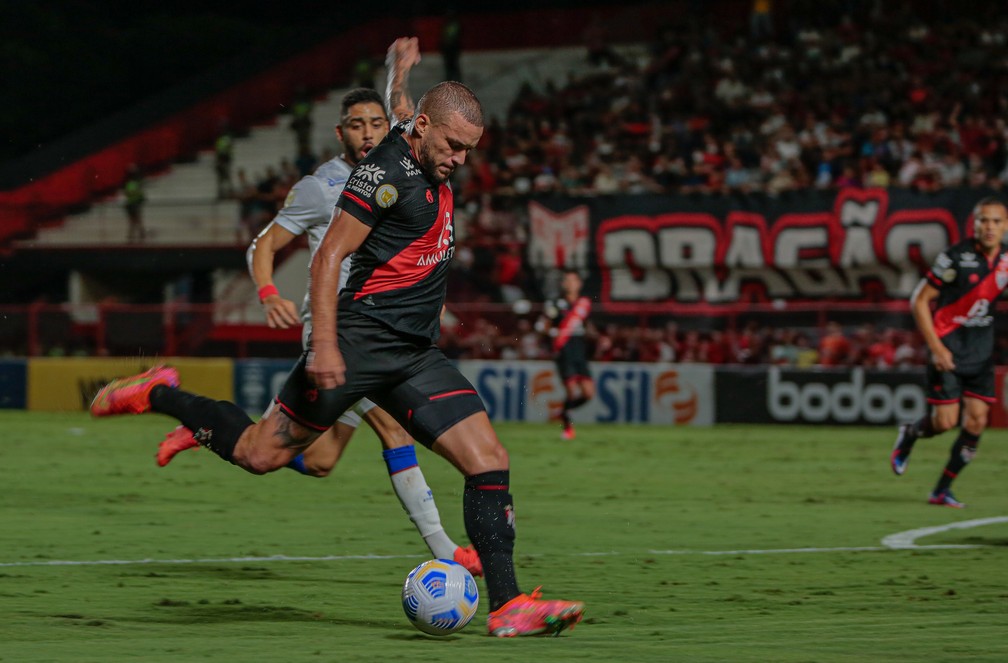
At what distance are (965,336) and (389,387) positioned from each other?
23.2 feet

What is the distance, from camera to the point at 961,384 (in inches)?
480

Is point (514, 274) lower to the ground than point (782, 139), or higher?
lower

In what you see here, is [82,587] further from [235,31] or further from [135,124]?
[235,31]

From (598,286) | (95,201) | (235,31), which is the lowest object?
(598,286)

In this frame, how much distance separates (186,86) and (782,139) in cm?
1716

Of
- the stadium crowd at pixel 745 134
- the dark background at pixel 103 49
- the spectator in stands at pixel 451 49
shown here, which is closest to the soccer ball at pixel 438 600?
the stadium crowd at pixel 745 134

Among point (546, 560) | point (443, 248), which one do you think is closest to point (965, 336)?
point (546, 560)

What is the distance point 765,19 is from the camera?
30.1 metres

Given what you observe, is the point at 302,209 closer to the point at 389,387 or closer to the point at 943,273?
the point at 389,387

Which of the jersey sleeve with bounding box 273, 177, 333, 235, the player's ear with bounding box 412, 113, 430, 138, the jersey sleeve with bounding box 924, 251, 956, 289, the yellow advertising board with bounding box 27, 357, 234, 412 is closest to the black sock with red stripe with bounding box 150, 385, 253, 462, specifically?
the jersey sleeve with bounding box 273, 177, 333, 235

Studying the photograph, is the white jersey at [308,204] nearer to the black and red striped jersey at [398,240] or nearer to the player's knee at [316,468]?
the player's knee at [316,468]

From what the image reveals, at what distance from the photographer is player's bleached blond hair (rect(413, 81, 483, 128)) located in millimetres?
6219

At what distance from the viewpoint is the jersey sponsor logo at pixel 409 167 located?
20.5 feet

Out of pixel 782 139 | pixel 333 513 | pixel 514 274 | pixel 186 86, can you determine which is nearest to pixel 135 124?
pixel 186 86
